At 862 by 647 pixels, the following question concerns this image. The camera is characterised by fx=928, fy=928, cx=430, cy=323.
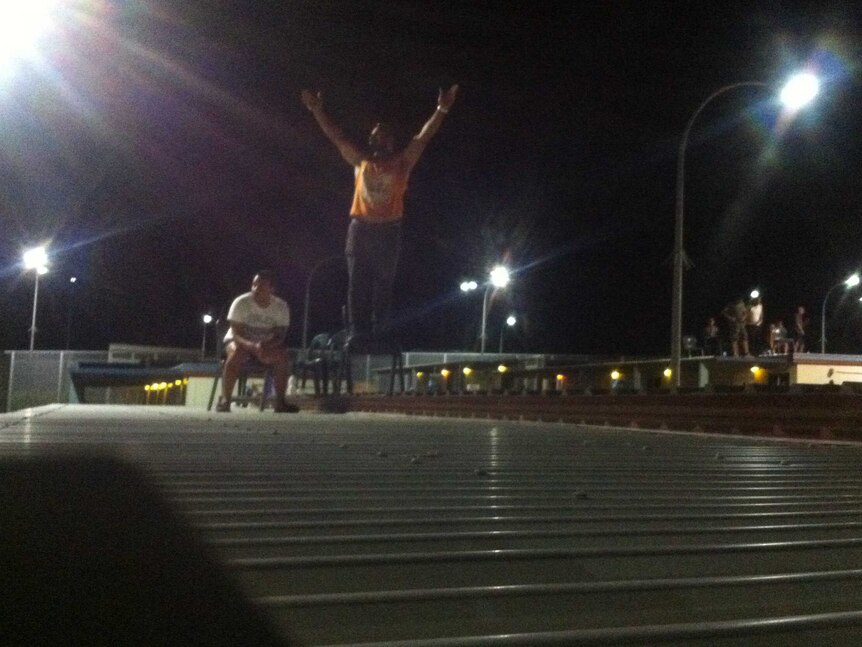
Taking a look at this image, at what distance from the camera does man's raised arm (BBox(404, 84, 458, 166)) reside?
1019 cm

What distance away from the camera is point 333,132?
10367 mm

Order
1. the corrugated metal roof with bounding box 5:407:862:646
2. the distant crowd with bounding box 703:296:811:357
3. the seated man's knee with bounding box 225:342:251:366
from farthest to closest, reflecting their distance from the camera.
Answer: the distant crowd with bounding box 703:296:811:357 → the seated man's knee with bounding box 225:342:251:366 → the corrugated metal roof with bounding box 5:407:862:646

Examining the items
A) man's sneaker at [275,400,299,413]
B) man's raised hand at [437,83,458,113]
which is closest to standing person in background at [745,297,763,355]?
man's raised hand at [437,83,458,113]

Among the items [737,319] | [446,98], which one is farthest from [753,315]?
[446,98]

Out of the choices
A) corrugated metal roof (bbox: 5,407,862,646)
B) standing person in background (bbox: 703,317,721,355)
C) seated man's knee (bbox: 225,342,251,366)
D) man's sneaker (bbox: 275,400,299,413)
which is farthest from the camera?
standing person in background (bbox: 703,317,721,355)

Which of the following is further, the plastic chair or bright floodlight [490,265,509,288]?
bright floodlight [490,265,509,288]

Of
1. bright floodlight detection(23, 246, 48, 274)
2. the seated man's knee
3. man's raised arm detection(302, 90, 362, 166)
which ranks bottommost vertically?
the seated man's knee

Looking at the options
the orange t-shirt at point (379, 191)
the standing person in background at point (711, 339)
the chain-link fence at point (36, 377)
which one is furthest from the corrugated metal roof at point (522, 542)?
the chain-link fence at point (36, 377)

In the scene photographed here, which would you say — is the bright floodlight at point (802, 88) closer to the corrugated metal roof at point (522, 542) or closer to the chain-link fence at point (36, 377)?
the corrugated metal roof at point (522, 542)

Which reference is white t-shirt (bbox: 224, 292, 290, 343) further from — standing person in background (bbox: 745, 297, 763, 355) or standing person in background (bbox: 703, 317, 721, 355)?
standing person in background (bbox: 703, 317, 721, 355)

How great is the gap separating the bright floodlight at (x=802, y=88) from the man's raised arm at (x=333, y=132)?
29.4ft

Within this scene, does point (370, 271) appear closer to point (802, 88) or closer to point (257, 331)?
point (257, 331)

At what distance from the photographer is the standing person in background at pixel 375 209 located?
32.7ft

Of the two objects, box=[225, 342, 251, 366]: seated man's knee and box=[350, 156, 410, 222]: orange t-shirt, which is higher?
box=[350, 156, 410, 222]: orange t-shirt
